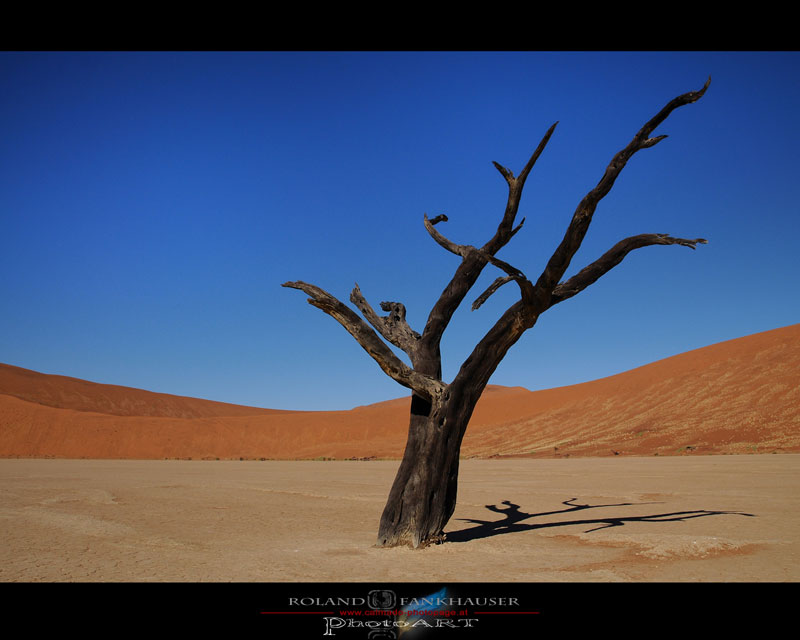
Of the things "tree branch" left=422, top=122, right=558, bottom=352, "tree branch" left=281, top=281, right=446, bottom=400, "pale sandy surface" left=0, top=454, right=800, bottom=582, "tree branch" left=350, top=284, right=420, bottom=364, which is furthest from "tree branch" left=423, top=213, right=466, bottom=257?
"pale sandy surface" left=0, top=454, right=800, bottom=582

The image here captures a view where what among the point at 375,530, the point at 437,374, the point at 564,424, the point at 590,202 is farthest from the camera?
the point at 564,424

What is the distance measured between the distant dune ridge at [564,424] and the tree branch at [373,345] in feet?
79.9

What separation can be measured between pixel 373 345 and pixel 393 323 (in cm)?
105

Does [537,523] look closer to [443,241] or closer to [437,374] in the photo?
[437,374]

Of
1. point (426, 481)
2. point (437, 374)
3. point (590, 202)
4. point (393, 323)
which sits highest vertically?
point (590, 202)

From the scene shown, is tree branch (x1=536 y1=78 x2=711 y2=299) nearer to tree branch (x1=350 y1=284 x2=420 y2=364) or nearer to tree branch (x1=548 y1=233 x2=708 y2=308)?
tree branch (x1=548 y1=233 x2=708 y2=308)

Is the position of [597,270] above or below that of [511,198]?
below

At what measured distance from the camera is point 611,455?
98.6ft

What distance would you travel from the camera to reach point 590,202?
7250 mm

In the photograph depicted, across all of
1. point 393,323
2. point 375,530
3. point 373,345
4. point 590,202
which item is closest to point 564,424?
point 375,530

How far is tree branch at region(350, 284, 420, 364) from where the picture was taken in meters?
8.71
